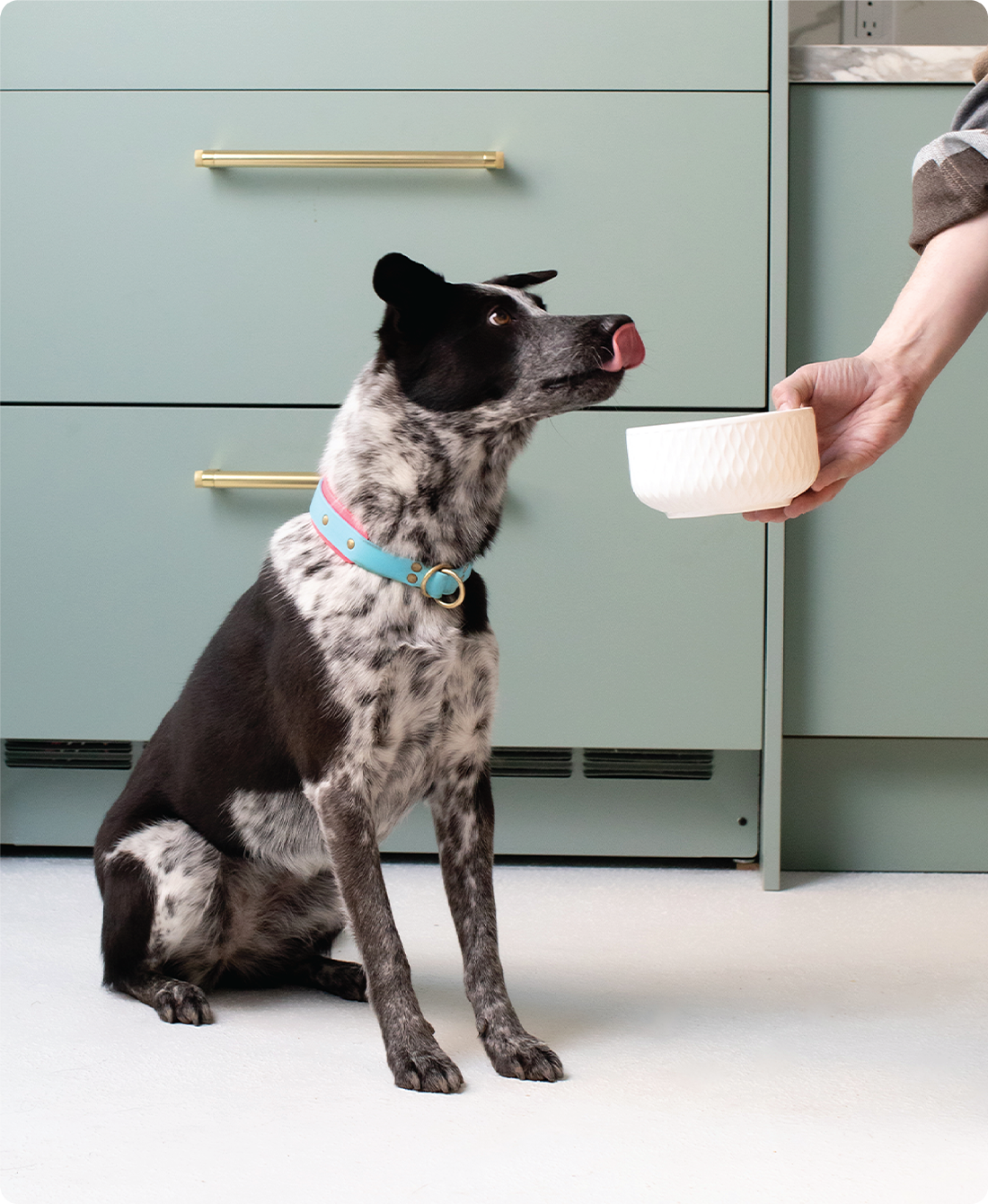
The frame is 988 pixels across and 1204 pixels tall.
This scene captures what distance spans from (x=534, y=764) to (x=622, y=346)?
94 centimetres

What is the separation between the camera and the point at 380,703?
3.98 feet

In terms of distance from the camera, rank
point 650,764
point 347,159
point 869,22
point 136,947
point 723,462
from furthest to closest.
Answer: point 869,22 → point 650,764 → point 347,159 → point 136,947 → point 723,462

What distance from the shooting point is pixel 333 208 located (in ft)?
5.87

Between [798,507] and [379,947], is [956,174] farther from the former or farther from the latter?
[379,947]

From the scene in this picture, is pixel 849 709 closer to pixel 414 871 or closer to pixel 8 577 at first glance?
A: pixel 414 871

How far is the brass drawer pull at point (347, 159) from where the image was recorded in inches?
68.7

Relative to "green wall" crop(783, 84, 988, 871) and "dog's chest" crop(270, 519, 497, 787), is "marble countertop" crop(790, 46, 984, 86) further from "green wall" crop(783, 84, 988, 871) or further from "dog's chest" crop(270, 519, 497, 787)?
"dog's chest" crop(270, 519, 497, 787)

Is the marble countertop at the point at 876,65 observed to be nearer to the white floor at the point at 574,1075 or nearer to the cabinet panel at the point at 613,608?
the cabinet panel at the point at 613,608

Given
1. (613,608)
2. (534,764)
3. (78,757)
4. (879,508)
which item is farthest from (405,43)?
(78,757)

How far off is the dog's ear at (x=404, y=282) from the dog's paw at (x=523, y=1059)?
30.1 inches

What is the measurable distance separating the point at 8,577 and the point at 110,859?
2.27ft

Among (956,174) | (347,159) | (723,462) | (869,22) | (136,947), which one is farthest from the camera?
(869,22)

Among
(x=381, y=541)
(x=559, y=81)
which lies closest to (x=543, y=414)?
(x=381, y=541)

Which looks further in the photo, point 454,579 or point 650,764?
point 650,764
